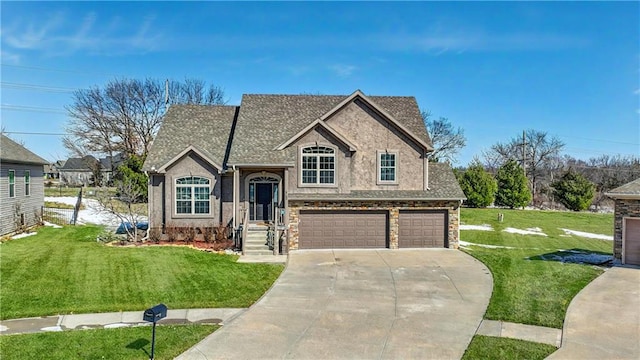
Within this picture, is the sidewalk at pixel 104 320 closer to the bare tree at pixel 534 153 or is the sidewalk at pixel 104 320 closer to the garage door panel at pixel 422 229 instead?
the garage door panel at pixel 422 229

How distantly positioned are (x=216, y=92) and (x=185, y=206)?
98.1 feet

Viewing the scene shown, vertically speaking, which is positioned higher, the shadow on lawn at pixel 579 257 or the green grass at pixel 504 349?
the shadow on lawn at pixel 579 257

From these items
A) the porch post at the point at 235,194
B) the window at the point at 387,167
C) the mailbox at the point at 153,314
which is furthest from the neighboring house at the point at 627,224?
the mailbox at the point at 153,314

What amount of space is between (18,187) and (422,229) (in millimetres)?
20797

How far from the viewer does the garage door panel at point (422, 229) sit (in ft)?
63.6

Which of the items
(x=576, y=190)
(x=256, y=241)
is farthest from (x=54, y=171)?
(x=576, y=190)

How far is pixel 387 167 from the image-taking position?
20000mm

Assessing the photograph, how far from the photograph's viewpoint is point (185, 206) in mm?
19359

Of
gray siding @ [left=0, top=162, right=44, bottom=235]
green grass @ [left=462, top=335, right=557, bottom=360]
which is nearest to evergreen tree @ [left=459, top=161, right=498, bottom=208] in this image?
green grass @ [left=462, top=335, right=557, bottom=360]

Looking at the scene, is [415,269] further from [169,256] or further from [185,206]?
[185,206]

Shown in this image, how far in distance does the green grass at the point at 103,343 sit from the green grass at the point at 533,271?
24.0ft

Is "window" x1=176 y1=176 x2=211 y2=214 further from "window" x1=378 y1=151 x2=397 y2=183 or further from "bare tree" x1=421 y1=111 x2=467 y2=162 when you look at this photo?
"bare tree" x1=421 y1=111 x2=467 y2=162

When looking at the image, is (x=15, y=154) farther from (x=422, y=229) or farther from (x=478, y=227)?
(x=478, y=227)

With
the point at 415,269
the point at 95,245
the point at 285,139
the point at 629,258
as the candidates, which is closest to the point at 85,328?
the point at 95,245
